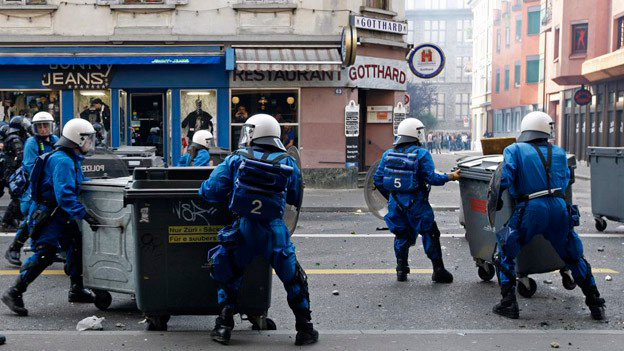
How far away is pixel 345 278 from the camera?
29.0 ft

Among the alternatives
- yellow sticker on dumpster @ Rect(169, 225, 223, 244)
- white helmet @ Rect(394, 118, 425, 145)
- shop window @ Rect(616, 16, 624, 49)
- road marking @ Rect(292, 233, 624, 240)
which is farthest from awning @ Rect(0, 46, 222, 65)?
shop window @ Rect(616, 16, 624, 49)

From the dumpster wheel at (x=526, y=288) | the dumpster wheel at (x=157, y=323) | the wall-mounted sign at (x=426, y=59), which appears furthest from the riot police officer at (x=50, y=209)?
the wall-mounted sign at (x=426, y=59)

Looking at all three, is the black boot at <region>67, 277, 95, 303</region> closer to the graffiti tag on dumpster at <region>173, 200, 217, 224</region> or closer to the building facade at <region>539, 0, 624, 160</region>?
the graffiti tag on dumpster at <region>173, 200, 217, 224</region>

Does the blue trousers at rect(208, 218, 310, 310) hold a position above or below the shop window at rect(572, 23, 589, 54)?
below

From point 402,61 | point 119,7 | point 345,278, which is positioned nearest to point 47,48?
point 119,7

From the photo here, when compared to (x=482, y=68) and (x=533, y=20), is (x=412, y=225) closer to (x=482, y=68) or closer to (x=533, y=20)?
(x=533, y=20)

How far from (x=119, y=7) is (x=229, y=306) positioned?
16217 millimetres

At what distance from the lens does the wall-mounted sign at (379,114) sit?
22672mm

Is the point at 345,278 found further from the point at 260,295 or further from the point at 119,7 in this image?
the point at 119,7

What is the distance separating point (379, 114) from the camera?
22.7 m

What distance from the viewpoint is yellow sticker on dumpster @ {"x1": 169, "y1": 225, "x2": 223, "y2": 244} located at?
234 inches

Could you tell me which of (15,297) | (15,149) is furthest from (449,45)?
(15,297)

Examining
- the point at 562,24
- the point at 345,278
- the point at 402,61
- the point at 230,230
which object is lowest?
the point at 345,278

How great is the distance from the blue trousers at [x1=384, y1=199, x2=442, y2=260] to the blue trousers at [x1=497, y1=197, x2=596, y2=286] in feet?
5.37
